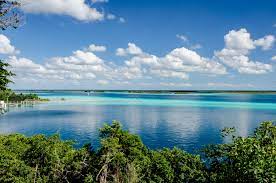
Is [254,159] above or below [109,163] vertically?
above

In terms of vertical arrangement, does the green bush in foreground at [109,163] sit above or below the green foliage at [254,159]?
below

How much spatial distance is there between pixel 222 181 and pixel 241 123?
220 feet

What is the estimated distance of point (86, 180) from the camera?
2303 cm

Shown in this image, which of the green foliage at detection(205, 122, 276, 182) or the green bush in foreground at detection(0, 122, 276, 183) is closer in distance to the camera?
the green foliage at detection(205, 122, 276, 182)

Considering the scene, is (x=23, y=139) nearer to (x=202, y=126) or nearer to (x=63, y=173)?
(x=63, y=173)

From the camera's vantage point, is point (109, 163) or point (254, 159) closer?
point (254, 159)

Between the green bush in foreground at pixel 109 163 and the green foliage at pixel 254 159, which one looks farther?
the green bush in foreground at pixel 109 163

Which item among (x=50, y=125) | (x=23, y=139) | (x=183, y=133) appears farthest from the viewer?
(x=50, y=125)

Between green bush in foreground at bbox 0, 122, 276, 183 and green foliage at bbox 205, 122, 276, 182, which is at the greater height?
green foliage at bbox 205, 122, 276, 182

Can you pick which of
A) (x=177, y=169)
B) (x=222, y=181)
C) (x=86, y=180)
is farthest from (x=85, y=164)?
(x=222, y=181)

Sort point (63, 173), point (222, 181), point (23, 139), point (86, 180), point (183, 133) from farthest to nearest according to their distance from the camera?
point (183, 133), point (23, 139), point (63, 173), point (86, 180), point (222, 181)

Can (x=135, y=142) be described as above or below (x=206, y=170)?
above

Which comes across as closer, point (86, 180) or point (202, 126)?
point (86, 180)

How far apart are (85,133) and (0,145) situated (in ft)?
122
